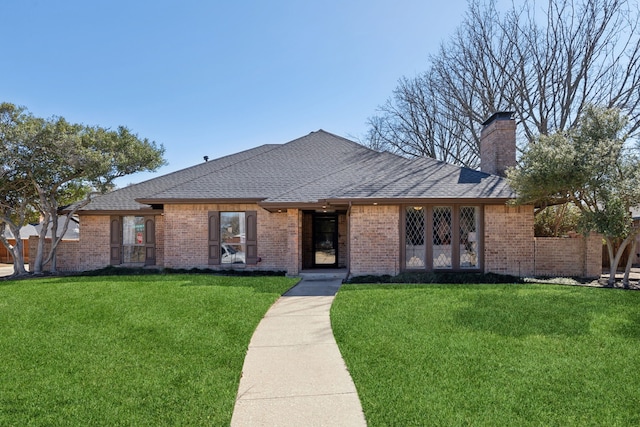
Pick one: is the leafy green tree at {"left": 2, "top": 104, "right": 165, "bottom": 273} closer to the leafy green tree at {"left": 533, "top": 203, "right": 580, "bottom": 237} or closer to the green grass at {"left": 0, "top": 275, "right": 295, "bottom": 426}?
the green grass at {"left": 0, "top": 275, "right": 295, "bottom": 426}

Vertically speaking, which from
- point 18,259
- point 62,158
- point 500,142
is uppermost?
point 500,142

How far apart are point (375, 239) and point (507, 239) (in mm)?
3695

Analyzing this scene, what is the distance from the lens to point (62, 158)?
40.7 ft

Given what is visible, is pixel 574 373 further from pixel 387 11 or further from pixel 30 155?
pixel 30 155

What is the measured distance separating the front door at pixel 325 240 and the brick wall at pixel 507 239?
5.11m

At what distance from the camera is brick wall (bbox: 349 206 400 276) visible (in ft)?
35.5

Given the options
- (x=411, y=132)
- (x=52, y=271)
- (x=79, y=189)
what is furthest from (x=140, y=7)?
(x=411, y=132)

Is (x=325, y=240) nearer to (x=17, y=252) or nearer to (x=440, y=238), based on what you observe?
(x=440, y=238)

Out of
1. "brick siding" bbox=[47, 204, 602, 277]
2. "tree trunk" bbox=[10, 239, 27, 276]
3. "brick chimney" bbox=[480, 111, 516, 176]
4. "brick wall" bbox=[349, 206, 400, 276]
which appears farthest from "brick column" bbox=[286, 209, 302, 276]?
"tree trunk" bbox=[10, 239, 27, 276]

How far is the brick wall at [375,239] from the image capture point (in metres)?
10.8

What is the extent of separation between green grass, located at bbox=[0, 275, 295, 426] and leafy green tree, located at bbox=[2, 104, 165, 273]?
5.14 meters

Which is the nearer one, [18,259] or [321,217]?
[18,259]

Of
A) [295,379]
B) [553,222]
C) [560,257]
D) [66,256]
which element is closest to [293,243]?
[295,379]

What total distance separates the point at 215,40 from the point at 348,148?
6.53 meters
